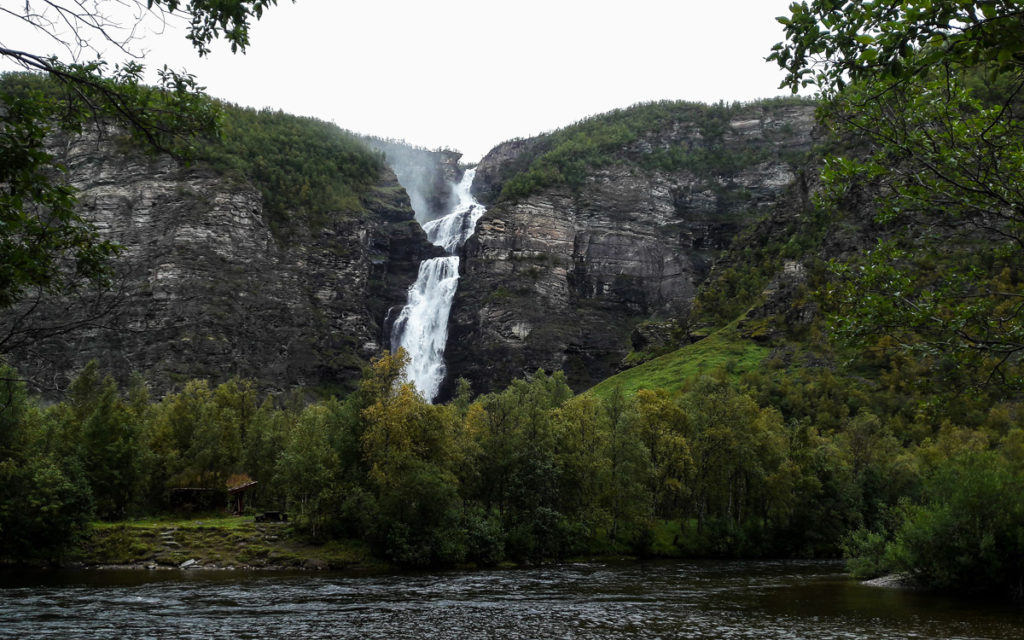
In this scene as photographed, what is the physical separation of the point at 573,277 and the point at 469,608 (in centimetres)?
14833

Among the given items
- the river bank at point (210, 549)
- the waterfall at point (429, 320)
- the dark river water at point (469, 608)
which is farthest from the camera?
the waterfall at point (429, 320)

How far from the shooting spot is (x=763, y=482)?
62.4 m

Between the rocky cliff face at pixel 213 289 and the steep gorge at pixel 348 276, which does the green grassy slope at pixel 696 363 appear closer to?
the steep gorge at pixel 348 276

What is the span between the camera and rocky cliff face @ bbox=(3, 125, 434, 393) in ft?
413

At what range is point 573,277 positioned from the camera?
571 feet

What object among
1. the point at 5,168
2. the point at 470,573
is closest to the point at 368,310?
the point at 470,573

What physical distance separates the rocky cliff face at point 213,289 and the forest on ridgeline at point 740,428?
2047 inches

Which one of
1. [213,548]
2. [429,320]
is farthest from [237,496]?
[429,320]

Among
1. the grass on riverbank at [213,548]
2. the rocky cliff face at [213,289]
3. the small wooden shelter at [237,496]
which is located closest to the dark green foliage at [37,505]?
the grass on riverbank at [213,548]

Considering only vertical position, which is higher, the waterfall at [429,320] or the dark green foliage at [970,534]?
the waterfall at [429,320]

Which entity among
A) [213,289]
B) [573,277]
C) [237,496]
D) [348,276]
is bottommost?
[237,496]

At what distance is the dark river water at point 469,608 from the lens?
22.9m

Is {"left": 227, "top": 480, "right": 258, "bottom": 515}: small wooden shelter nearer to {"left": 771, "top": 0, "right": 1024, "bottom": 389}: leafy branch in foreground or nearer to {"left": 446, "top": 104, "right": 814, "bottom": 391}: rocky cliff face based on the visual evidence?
{"left": 771, "top": 0, "right": 1024, "bottom": 389}: leafy branch in foreground

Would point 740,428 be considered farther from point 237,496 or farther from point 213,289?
point 213,289
